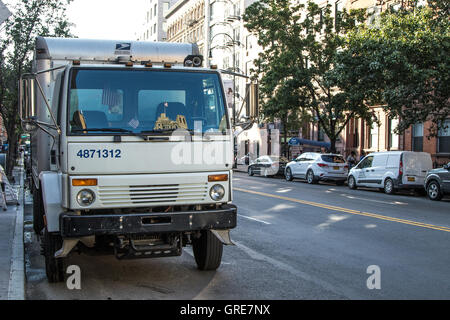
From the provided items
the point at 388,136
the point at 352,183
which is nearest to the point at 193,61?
the point at 352,183

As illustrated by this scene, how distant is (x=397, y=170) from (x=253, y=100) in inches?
678

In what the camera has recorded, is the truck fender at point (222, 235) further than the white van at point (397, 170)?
No

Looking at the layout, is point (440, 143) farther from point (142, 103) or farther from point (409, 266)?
point (142, 103)

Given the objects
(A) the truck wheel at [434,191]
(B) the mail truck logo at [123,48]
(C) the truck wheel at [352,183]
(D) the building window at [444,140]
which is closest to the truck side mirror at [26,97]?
(B) the mail truck logo at [123,48]

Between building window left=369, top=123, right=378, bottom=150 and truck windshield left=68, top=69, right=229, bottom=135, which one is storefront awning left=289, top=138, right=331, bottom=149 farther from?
→ truck windshield left=68, top=69, right=229, bottom=135

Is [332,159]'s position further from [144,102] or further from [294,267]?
[144,102]

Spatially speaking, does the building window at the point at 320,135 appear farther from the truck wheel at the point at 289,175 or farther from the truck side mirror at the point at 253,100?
the truck side mirror at the point at 253,100

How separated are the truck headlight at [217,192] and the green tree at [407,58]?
53.0ft

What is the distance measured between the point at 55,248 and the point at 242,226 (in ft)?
19.2

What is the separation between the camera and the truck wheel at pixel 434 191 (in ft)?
67.7

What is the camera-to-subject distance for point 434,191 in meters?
20.9

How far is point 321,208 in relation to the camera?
51.5 feet

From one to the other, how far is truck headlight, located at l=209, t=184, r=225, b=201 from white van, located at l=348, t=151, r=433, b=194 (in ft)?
57.8
